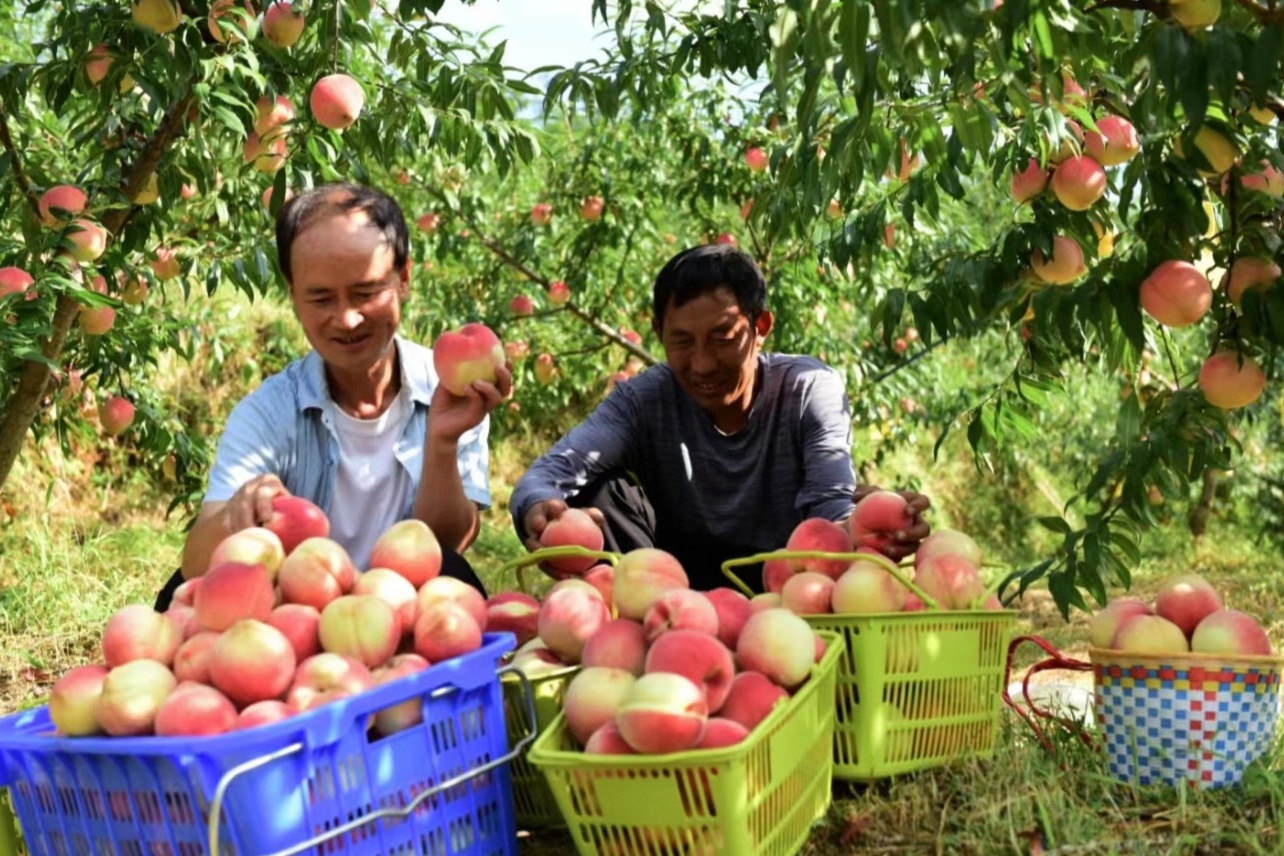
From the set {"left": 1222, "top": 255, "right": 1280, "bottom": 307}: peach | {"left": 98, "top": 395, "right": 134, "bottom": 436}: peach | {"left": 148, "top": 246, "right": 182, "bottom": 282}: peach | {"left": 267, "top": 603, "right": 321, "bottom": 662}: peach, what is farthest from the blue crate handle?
{"left": 98, "top": 395, "right": 134, "bottom": 436}: peach

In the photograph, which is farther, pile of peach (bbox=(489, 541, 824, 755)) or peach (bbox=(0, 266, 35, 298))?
peach (bbox=(0, 266, 35, 298))

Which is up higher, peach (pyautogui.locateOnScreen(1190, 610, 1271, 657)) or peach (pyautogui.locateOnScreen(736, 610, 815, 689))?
peach (pyautogui.locateOnScreen(736, 610, 815, 689))

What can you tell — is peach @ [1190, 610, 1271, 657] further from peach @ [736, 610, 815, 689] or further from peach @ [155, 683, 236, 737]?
peach @ [155, 683, 236, 737]

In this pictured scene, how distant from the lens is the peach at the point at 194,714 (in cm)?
159

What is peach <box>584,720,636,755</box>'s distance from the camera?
1.68 m

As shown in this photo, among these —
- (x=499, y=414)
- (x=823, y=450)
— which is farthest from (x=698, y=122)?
(x=823, y=450)

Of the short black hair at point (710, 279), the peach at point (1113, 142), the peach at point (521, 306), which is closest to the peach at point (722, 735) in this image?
the short black hair at point (710, 279)

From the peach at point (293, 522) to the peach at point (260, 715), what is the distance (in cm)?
42

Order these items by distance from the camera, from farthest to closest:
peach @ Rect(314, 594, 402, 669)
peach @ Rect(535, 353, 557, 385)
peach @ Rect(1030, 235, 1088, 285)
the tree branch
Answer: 1. peach @ Rect(535, 353, 557, 385)
2. the tree branch
3. peach @ Rect(1030, 235, 1088, 285)
4. peach @ Rect(314, 594, 402, 669)

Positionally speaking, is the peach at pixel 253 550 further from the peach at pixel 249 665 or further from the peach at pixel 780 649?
the peach at pixel 780 649

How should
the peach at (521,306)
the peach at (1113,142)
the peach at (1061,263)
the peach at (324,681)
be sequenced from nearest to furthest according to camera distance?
1. the peach at (324,681)
2. the peach at (1061,263)
3. the peach at (1113,142)
4. the peach at (521,306)

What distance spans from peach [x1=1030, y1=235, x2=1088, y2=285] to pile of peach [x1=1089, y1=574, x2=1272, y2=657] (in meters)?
0.53

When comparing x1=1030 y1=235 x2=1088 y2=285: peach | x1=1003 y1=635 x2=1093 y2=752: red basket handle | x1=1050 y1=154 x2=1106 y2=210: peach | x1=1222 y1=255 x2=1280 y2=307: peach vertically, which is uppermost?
x1=1050 y1=154 x2=1106 y2=210: peach

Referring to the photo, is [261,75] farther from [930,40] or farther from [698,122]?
[698,122]
